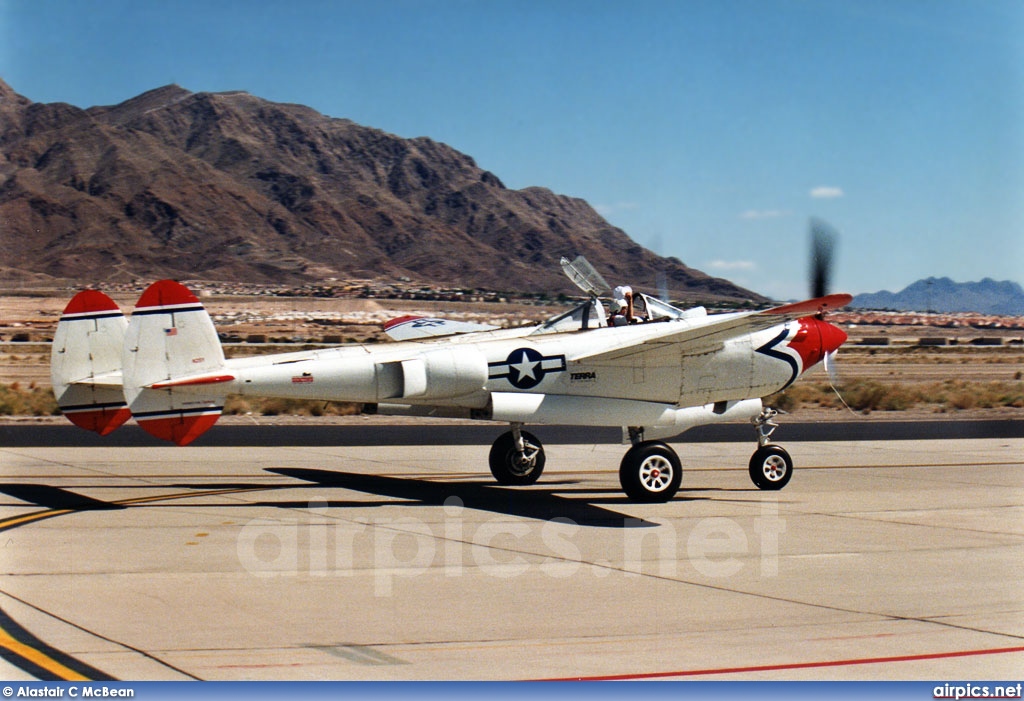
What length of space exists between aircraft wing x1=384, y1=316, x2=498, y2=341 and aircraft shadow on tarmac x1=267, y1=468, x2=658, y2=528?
2.71 metres

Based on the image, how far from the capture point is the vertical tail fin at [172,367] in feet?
44.7

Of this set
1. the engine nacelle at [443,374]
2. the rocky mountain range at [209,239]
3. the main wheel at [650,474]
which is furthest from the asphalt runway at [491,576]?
the rocky mountain range at [209,239]

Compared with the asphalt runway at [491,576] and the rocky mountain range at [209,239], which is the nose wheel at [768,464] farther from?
the rocky mountain range at [209,239]

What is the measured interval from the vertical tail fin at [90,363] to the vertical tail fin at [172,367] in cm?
86

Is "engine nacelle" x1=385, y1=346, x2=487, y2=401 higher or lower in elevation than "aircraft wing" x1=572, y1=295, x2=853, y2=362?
lower

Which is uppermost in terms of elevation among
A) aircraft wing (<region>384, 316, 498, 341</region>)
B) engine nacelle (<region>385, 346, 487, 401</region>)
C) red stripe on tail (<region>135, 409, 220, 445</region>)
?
aircraft wing (<region>384, 316, 498, 341</region>)

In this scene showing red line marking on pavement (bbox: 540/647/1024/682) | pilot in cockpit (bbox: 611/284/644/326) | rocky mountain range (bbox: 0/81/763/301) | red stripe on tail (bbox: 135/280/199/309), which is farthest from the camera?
rocky mountain range (bbox: 0/81/763/301)

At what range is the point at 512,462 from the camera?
17.2 m

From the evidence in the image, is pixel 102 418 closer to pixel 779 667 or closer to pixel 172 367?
pixel 172 367

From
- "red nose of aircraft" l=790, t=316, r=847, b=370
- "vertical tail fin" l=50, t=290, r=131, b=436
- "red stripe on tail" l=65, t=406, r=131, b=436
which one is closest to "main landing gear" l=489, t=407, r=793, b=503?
"red nose of aircraft" l=790, t=316, r=847, b=370

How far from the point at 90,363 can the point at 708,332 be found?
8.34 metres

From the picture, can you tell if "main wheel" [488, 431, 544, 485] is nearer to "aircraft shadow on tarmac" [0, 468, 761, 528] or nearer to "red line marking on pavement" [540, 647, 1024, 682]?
"aircraft shadow on tarmac" [0, 468, 761, 528]

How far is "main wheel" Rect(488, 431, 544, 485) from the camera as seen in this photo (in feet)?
56.3

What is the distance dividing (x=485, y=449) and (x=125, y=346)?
1025cm
